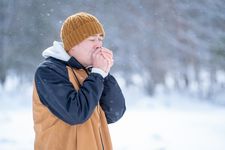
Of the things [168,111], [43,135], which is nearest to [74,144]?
[43,135]

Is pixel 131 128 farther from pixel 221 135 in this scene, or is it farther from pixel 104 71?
pixel 104 71

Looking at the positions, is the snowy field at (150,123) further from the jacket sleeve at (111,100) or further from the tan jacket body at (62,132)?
the tan jacket body at (62,132)

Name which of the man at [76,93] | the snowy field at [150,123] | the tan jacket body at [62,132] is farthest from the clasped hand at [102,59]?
the snowy field at [150,123]

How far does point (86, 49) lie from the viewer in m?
1.69

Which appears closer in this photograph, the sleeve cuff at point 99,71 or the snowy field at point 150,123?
the sleeve cuff at point 99,71

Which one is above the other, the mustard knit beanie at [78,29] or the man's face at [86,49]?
the mustard knit beanie at [78,29]

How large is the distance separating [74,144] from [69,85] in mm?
222

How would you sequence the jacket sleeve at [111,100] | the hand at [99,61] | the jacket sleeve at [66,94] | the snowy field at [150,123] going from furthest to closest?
the snowy field at [150,123]
the jacket sleeve at [111,100]
the hand at [99,61]
the jacket sleeve at [66,94]

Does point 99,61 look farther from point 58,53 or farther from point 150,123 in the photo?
point 150,123

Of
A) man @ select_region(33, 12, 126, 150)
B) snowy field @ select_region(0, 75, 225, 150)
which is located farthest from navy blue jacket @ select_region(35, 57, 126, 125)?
snowy field @ select_region(0, 75, 225, 150)

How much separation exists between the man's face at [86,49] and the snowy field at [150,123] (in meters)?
3.06

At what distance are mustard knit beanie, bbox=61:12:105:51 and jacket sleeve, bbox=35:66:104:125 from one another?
16 centimetres

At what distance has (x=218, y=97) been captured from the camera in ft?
25.6

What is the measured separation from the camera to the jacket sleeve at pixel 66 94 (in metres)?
1.53
